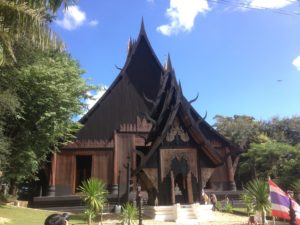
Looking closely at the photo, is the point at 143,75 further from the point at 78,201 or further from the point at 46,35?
the point at 46,35

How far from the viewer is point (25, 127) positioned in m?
19.4

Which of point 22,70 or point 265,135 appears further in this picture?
point 265,135

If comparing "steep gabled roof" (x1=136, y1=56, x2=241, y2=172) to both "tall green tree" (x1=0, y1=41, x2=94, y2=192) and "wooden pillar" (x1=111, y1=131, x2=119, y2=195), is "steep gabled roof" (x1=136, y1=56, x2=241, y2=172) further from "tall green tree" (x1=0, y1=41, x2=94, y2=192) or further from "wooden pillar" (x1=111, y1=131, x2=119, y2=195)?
"wooden pillar" (x1=111, y1=131, x2=119, y2=195)

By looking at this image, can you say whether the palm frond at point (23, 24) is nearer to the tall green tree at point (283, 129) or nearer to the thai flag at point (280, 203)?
the thai flag at point (280, 203)

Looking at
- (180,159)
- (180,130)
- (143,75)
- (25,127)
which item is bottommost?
(180,159)

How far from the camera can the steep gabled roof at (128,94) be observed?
890 inches

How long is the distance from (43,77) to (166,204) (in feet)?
34.4

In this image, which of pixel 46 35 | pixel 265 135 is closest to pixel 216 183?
pixel 46 35

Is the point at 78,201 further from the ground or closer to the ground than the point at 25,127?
closer to the ground

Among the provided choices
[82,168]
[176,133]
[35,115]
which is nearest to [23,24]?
[176,133]

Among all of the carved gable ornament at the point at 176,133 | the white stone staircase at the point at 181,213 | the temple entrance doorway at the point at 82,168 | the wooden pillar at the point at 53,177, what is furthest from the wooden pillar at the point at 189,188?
the temple entrance doorway at the point at 82,168

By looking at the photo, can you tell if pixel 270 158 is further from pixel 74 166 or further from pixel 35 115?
pixel 35 115

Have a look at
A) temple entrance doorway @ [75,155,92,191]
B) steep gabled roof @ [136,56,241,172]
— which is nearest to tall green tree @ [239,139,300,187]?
temple entrance doorway @ [75,155,92,191]

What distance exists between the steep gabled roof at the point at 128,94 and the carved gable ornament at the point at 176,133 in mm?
9178
